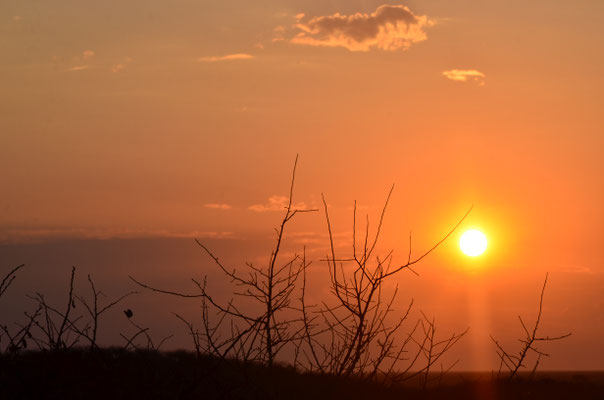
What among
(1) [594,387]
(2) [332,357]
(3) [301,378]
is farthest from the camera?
(1) [594,387]

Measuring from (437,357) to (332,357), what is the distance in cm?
119

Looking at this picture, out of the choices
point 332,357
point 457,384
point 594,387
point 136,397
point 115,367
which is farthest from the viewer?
point 594,387

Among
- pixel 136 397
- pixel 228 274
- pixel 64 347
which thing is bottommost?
pixel 136 397

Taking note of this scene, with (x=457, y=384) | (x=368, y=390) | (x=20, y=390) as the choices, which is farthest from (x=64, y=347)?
(x=457, y=384)

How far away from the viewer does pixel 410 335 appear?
769 centimetres

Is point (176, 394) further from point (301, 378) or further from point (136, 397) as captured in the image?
point (301, 378)

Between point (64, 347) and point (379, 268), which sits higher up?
point (379, 268)

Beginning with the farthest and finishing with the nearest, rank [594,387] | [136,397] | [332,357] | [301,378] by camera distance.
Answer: [594,387] → [301,378] → [332,357] → [136,397]

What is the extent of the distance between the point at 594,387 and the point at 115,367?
1480 centimetres

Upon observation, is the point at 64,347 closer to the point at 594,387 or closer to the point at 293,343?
the point at 293,343

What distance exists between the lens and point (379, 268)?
7.70 meters

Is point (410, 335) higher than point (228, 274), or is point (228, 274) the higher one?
point (228, 274)

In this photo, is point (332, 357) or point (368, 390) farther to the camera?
point (368, 390)

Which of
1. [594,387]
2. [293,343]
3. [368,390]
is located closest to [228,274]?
[293,343]
